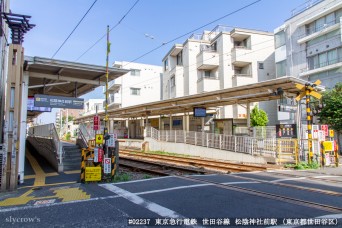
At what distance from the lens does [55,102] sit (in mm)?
10047

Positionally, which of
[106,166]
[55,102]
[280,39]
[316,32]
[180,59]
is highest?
[280,39]

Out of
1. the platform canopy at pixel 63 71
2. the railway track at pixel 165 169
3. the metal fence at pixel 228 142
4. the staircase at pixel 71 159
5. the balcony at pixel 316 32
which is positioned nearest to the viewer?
the platform canopy at pixel 63 71

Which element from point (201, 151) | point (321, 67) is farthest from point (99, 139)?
point (321, 67)

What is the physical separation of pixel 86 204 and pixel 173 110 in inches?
804

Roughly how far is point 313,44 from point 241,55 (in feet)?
24.4

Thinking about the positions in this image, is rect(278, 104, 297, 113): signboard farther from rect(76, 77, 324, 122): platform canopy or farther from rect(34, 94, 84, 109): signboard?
rect(34, 94, 84, 109): signboard

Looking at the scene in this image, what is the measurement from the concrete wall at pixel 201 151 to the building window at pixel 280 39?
60.1 ft

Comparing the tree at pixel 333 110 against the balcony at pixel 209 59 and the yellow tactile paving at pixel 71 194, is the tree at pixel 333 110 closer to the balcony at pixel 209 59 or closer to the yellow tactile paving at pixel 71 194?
the balcony at pixel 209 59

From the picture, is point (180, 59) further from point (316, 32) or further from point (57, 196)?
point (57, 196)

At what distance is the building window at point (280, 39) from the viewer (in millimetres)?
29934

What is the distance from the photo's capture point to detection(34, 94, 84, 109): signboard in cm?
973

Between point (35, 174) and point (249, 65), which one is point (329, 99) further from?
point (35, 174)

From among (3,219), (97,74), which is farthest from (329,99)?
(3,219)

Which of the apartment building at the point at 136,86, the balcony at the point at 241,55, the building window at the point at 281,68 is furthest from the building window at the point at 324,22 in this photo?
the apartment building at the point at 136,86
